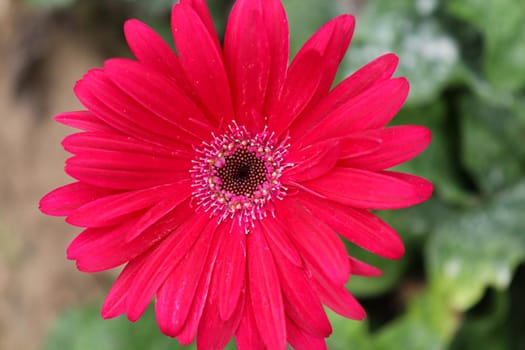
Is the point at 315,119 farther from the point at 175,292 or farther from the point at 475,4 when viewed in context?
the point at 475,4

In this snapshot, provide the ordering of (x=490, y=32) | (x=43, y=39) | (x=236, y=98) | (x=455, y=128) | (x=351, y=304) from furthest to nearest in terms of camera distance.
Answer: (x=43, y=39)
(x=455, y=128)
(x=490, y=32)
(x=236, y=98)
(x=351, y=304)

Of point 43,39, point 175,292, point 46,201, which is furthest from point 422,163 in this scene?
point 43,39

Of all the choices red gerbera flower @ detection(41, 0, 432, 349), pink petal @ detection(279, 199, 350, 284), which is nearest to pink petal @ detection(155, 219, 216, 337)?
red gerbera flower @ detection(41, 0, 432, 349)

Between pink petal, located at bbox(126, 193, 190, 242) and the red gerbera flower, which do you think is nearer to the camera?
the red gerbera flower

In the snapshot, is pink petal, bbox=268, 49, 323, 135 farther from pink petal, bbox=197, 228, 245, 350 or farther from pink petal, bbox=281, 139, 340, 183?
pink petal, bbox=197, 228, 245, 350

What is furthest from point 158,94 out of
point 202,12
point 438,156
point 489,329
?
point 489,329

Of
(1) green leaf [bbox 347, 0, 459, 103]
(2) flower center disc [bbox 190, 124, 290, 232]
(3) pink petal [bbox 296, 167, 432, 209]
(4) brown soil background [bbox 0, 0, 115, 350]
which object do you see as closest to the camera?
(3) pink petal [bbox 296, 167, 432, 209]
